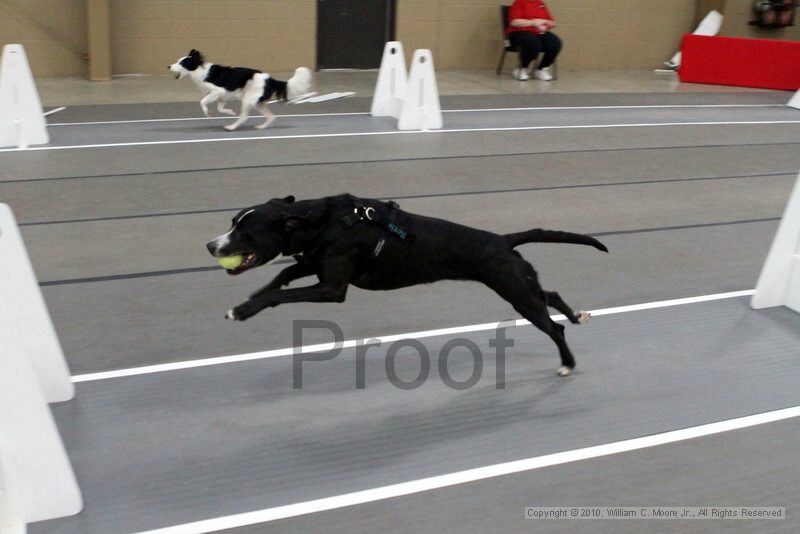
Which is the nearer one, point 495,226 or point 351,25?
point 495,226

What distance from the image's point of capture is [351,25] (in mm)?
11430

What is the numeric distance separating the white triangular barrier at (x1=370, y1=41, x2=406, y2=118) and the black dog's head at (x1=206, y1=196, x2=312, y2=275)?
5.55 metres

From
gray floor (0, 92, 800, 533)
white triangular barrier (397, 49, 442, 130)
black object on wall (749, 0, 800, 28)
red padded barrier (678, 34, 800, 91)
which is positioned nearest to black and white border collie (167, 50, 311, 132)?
gray floor (0, 92, 800, 533)

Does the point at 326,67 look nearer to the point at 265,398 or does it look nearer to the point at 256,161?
the point at 256,161

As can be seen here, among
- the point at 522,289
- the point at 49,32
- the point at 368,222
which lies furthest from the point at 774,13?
the point at 368,222

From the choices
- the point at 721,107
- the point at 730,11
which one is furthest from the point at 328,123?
the point at 730,11

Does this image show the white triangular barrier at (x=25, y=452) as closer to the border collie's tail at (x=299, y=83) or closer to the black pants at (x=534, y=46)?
the border collie's tail at (x=299, y=83)

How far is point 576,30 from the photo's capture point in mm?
12867

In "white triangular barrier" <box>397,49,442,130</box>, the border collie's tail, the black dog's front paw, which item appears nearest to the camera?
the black dog's front paw

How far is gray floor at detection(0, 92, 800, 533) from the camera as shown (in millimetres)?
2521

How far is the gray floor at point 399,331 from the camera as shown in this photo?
8.27 feet

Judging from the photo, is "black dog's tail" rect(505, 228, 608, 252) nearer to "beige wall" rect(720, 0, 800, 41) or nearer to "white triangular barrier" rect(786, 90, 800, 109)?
"white triangular barrier" rect(786, 90, 800, 109)

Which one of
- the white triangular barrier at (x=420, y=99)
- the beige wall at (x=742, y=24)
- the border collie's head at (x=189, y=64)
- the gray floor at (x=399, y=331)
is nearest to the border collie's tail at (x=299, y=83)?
the gray floor at (x=399, y=331)

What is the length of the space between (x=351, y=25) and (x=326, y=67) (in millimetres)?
683
